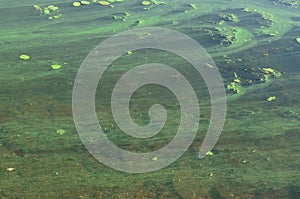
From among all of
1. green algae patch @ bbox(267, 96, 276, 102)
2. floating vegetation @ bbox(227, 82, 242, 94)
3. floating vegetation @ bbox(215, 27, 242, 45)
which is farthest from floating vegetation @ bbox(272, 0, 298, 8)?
green algae patch @ bbox(267, 96, 276, 102)

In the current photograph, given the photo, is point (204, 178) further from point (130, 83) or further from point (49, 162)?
point (130, 83)

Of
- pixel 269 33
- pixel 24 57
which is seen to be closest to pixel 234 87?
pixel 269 33

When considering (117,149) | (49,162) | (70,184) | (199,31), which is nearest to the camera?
(70,184)

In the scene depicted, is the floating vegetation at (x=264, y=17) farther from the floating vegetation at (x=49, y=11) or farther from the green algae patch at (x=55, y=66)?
the green algae patch at (x=55, y=66)

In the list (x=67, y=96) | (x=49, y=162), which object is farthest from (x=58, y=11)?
(x=49, y=162)

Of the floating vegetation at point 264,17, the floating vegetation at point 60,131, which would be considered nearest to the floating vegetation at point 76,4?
the floating vegetation at point 264,17

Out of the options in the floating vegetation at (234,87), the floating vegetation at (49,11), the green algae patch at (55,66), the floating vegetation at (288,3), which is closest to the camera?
the floating vegetation at (234,87)

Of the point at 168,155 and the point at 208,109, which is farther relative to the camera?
the point at 208,109
